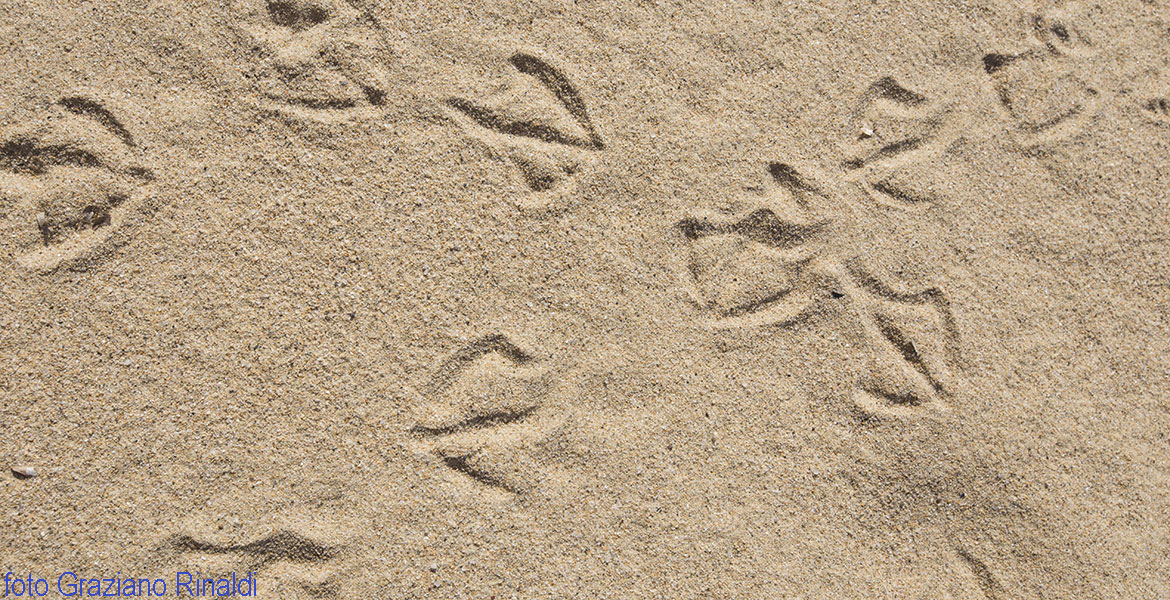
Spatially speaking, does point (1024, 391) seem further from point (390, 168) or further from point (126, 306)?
point (126, 306)

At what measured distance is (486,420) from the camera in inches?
59.1

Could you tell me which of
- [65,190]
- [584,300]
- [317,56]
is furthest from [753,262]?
[65,190]

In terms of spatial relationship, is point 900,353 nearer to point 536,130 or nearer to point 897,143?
point 897,143

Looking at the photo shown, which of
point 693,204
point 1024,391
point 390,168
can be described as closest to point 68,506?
point 390,168

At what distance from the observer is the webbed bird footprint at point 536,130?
1.54 metres

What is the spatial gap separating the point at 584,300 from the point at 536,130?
0.39 meters

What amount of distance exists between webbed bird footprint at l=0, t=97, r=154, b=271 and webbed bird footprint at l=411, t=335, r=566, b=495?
2.46ft

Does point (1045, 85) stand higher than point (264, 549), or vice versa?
point (1045, 85)

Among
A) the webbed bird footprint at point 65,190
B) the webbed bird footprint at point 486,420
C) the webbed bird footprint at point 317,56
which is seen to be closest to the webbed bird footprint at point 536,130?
the webbed bird footprint at point 317,56

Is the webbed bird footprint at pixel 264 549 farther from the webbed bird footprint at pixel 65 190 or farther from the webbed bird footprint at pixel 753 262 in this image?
the webbed bird footprint at pixel 753 262

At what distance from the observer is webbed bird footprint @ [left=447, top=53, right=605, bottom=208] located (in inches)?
60.6

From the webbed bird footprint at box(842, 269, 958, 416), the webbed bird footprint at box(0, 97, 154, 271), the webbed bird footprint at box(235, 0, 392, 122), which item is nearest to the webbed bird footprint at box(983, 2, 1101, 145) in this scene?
the webbed bird footprint at box(842, 269, 958, 416)

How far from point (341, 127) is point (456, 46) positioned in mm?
309

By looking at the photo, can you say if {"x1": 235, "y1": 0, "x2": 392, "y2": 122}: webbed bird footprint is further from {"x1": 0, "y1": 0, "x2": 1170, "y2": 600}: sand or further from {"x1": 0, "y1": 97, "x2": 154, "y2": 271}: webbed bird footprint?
{"x1": 0, "y1": 97, "x2": 154, "y2": 271}: webbed bird footprint
